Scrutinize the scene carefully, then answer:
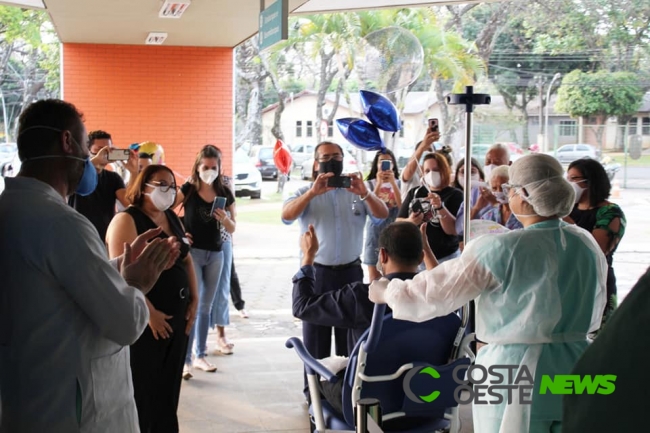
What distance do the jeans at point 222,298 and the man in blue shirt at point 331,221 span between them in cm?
145

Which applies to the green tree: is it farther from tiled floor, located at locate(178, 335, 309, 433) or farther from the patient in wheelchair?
the patient in wheelchair

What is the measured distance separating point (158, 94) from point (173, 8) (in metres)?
2.66

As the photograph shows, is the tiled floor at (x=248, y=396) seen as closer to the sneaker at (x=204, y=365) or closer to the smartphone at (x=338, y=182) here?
the sneaker at (x=204, y=365)

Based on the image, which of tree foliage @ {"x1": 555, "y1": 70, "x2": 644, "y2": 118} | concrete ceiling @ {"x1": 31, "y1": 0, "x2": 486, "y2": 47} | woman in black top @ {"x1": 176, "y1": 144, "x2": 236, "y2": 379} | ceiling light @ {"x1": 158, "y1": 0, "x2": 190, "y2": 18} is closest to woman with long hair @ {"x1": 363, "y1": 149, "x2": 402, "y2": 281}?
woman in black top @ {"x1": 176, "y1": 144, "x2": 236, "y2": 379}

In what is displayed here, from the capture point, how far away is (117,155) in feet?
15.8

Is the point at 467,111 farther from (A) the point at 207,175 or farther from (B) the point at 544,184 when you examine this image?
(A) the point at 207,175

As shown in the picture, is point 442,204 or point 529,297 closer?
point 529,297

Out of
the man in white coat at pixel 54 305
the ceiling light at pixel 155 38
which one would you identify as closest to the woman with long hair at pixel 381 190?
the man in white coat at pixel 54 305

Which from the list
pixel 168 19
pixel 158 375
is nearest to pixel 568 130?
pixel 168 19

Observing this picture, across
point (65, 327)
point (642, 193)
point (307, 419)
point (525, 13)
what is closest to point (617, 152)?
point (642, 193)

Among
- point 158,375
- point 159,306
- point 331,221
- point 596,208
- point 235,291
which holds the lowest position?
point 235,291

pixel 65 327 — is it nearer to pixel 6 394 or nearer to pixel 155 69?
pixel 6 394

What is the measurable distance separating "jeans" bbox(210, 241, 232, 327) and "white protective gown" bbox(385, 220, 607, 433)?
3592 mm

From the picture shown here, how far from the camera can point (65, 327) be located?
192cm
